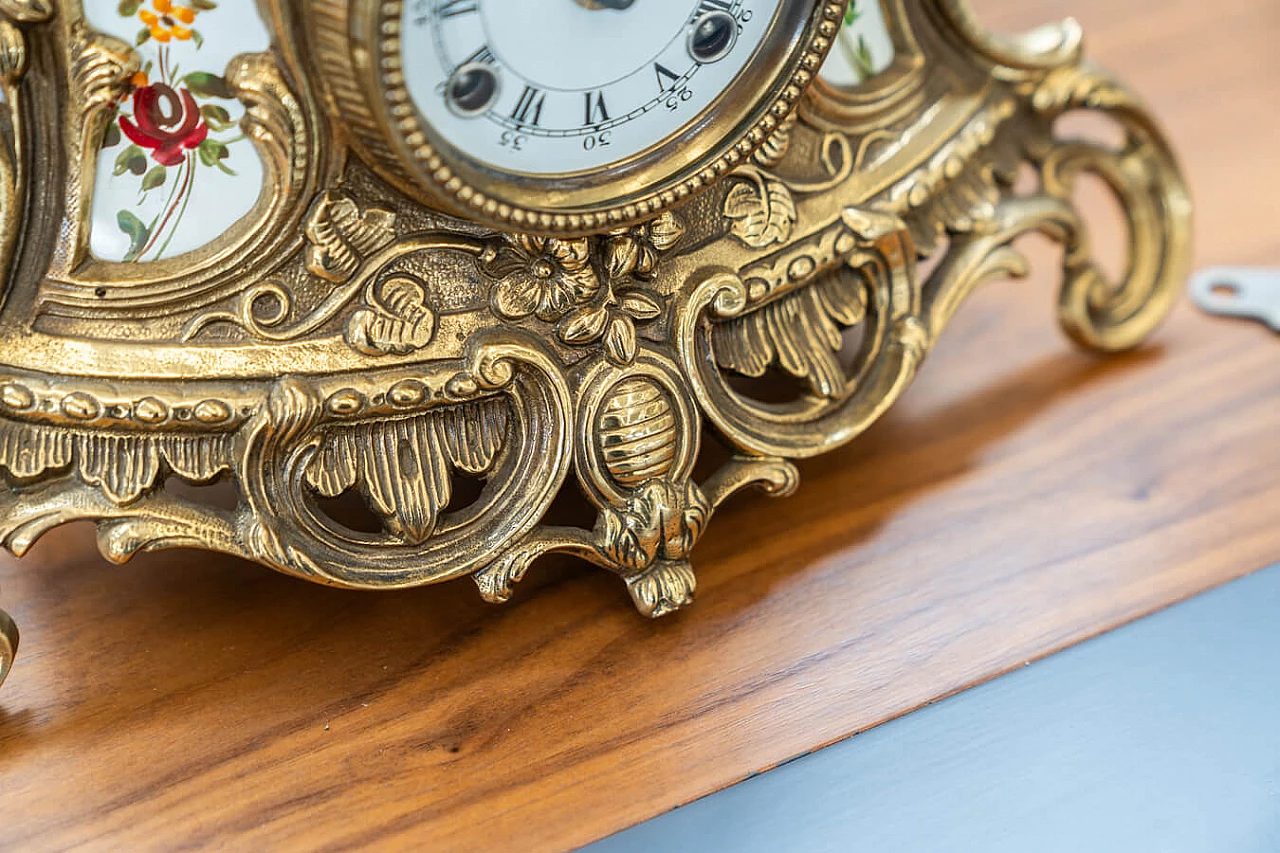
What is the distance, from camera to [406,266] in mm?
596

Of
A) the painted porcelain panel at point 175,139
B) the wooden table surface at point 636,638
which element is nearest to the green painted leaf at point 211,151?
the painted porcelain panel at point 175,139

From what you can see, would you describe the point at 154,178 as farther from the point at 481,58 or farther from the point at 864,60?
the point at 864,60

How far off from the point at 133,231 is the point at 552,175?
0.53 ft

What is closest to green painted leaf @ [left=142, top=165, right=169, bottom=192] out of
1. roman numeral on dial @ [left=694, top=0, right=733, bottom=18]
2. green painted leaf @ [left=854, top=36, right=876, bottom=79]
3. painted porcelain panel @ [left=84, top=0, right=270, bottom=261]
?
painted porcelain panel @ [left=84, top=0, right=270, bottom=261]

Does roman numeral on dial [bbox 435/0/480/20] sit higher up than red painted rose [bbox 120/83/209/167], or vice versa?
roman numeral on dial [bbox 435/0/480/20]

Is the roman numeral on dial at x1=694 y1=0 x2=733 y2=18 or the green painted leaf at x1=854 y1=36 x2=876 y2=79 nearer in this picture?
the roman numeral on dial at x1=694 y1=0 x2=733 y2=18

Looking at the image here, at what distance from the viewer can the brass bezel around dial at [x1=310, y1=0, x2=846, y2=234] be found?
51cm

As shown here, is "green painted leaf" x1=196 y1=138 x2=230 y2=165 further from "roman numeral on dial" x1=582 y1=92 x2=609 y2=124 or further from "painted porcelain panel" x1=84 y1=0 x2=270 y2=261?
"roman numeral on dial" x1=582 y1=92 x2=609 y2=124

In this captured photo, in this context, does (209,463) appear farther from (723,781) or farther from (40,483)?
(723,781)

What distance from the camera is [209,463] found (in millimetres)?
587

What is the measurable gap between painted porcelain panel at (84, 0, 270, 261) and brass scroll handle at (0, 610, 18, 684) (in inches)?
5.9

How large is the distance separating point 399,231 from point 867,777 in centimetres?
29

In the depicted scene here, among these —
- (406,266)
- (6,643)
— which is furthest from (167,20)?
(6,643)

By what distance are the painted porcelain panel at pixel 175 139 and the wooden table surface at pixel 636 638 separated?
0.18 meters
